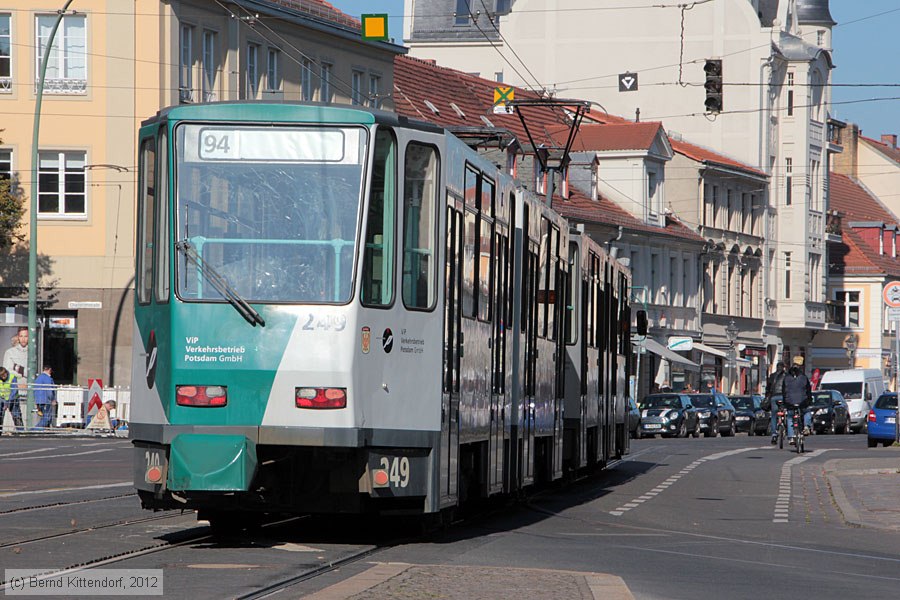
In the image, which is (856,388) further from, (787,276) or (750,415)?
(787,276)

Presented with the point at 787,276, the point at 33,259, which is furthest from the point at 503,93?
the point at 33,259

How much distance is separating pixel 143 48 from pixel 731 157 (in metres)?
44.4

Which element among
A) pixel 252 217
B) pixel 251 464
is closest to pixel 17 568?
pixel 251 464

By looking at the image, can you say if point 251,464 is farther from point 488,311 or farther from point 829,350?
point 829,350

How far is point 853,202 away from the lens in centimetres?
11131

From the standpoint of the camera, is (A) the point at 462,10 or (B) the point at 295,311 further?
(A) the point at 462,10

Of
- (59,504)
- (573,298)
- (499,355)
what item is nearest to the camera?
(499,355)

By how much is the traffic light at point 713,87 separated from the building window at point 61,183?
55.1 feet

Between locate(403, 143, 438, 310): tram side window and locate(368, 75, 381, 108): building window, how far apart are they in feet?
140

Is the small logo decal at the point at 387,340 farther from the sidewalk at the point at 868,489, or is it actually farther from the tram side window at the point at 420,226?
the sidewalk at the point at 868,489

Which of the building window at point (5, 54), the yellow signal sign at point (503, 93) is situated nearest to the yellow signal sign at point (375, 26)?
the building window at point (5, 54)

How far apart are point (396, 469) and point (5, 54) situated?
35.9 meters

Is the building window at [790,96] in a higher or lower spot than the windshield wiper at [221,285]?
higher

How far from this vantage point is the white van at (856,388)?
65.6 m
